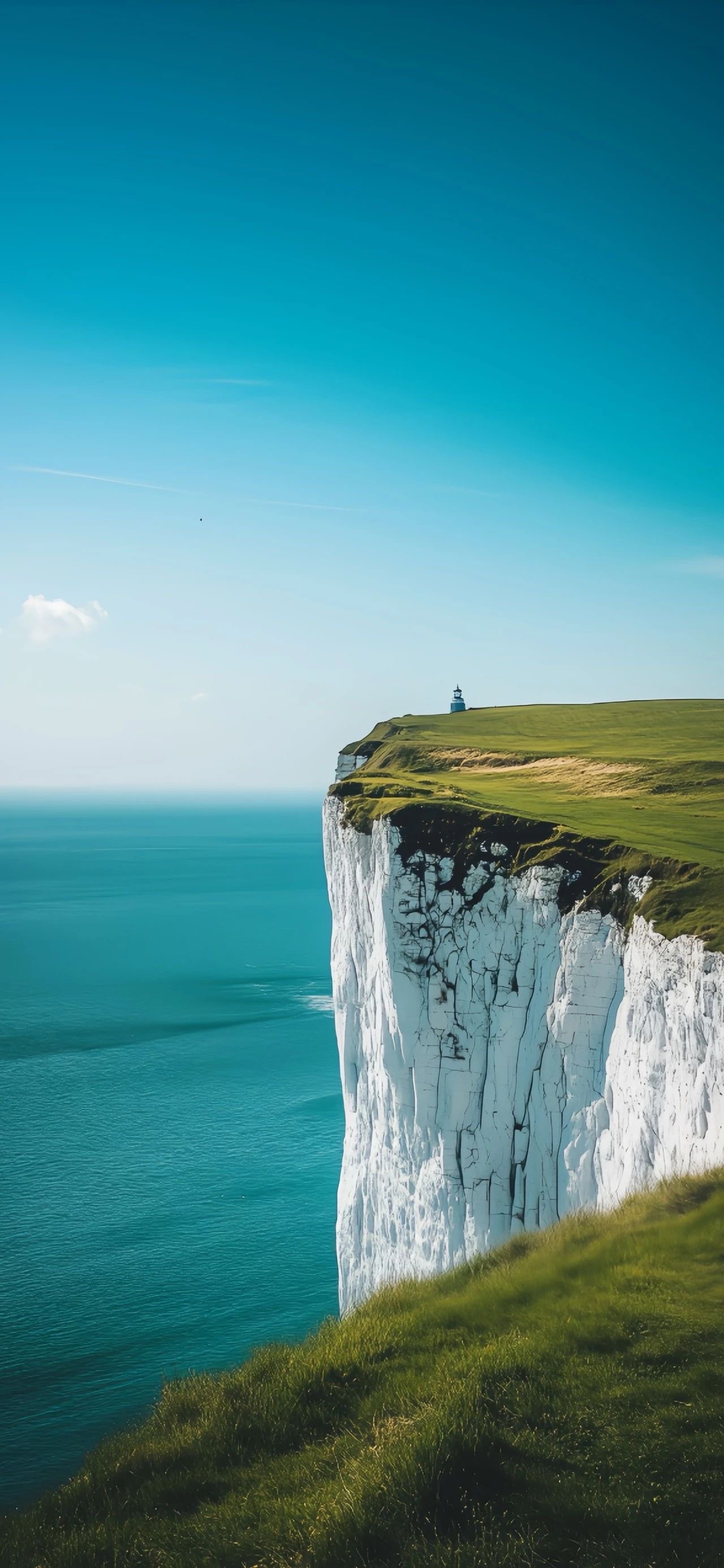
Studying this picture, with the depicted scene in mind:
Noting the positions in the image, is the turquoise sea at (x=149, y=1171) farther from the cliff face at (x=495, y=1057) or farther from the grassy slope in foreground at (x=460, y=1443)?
the cliff face at (x=495, y=1057)

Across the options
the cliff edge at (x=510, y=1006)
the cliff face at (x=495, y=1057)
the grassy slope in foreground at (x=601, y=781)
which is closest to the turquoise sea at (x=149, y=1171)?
the cliff edge at (x=510, y=1006)

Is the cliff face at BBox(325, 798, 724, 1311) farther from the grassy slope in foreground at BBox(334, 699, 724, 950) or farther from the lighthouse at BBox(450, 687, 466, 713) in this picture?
the lighthouse at BBox(450, 687, 466, 713)

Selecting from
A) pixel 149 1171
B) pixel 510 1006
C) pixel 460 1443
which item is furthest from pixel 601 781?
pixel 149 1171

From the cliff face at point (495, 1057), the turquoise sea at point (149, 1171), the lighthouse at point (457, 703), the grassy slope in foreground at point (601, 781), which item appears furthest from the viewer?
the lighthouse at point (457, 703)

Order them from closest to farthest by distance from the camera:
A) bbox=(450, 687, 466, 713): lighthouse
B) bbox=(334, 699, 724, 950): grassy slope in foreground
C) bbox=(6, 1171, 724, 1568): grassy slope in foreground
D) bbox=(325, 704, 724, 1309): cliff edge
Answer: bbox=(6, 1171, 724, 1568): grassy slope in foreground < bbox=(325, 704, 724, 1309): cliff edge < bbox=(334, 699, 724, 950): grassy slope in foreground < bbox=(450, 687, 466, 713): lighthouse

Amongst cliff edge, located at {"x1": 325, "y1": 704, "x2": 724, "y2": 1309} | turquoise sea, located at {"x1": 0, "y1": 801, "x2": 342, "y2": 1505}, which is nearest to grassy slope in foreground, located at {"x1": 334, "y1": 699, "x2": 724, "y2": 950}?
cliff edge, located at {"x1": 325, "y1": 704, "x2": 724, "y2": 1309}

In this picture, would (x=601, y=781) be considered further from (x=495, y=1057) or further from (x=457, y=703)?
(x=457, y=703)

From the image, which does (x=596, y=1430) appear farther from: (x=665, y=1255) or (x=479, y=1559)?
(x=665, y=1255)
